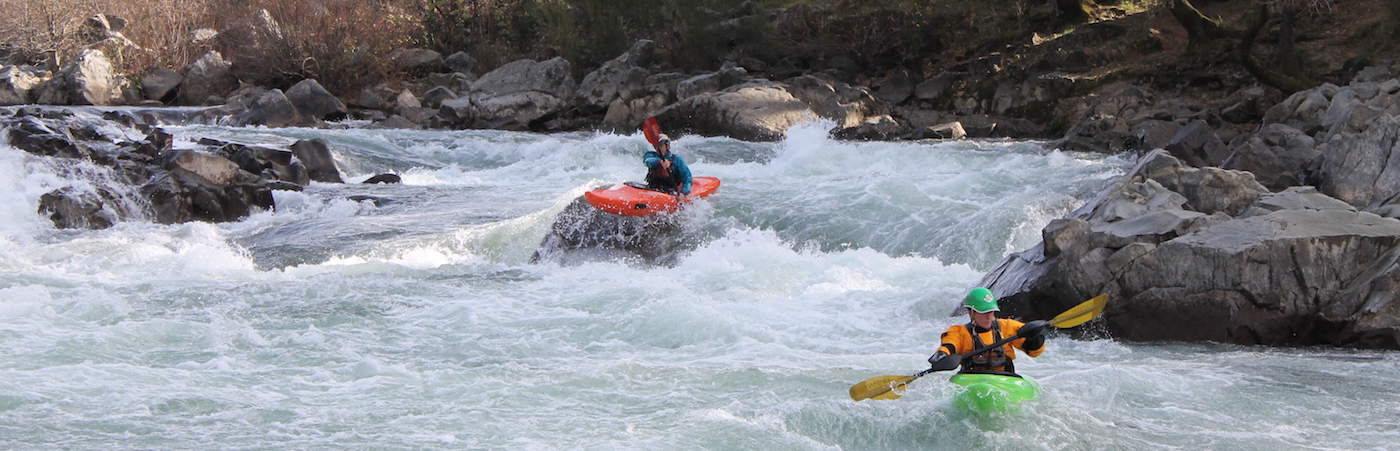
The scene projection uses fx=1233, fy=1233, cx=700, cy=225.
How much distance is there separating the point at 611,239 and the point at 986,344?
453cm

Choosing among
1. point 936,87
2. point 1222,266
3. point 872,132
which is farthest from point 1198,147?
point 936,87

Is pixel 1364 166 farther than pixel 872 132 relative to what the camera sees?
No

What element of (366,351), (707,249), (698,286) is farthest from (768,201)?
(366,351)

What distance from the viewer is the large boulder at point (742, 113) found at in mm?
15734

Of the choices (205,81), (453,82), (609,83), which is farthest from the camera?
(453,82)

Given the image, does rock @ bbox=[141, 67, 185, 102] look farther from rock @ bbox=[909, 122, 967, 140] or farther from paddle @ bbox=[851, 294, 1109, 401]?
paddle @ bbox=[851, 294, 1109, 401]

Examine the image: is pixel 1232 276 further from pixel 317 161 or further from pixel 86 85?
pixel 86 85

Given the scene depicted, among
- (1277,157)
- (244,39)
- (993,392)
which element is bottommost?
(993,392)

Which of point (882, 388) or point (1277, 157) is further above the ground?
point (1277, 157)

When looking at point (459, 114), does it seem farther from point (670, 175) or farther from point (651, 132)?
point (670, 175)

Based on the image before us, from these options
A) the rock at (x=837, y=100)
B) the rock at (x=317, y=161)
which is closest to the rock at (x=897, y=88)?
the rock at (x=837, y=100)

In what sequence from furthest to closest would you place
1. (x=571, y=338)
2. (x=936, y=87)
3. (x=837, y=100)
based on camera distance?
(x=936, y=87) < (x=837, y=100) < (x=571, y=338)

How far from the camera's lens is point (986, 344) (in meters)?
5.08

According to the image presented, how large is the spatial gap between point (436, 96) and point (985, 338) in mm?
16144
